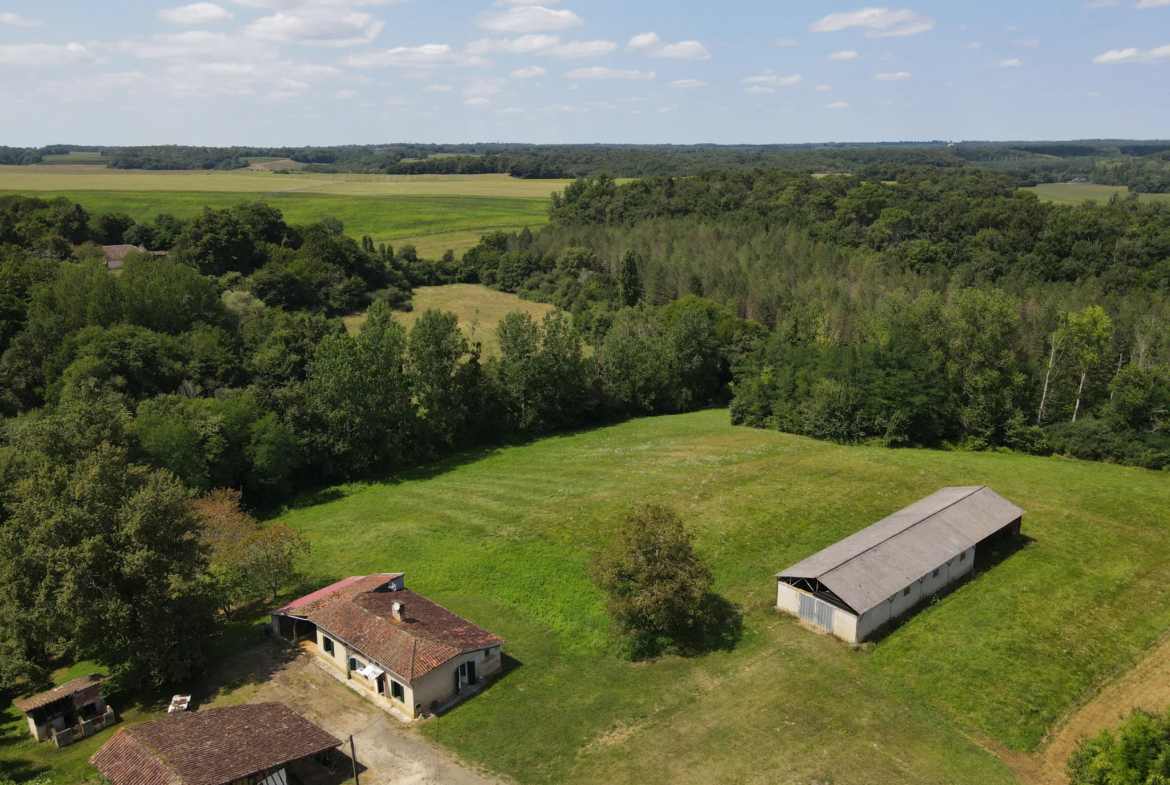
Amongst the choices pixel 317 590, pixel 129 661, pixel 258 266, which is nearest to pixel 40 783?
pixel 129 661

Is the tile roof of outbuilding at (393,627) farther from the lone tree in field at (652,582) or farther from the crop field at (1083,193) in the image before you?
the crop field at (1083,193)

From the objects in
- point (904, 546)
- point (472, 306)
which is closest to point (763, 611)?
point (904, 546)

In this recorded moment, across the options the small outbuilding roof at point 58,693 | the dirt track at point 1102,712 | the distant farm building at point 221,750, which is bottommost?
the dirt track at point 1102,712

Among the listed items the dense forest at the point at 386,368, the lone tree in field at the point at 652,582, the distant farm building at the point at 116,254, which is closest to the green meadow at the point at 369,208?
the dense forest at the point at 386,368

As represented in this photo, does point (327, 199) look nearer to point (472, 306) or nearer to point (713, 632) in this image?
point (472, 306)

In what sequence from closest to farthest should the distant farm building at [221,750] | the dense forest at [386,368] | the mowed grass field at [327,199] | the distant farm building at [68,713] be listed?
the distant farm building at [221,750]
the distant farm building at [68,713]
the dense forest at [386,368]
the mowed grass field at [327,199]

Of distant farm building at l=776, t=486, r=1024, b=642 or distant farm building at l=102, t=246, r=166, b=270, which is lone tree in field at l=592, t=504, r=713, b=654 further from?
distant farm building at l=102, t=246, r=166, b=270
